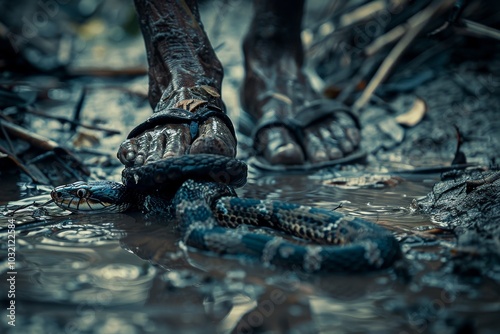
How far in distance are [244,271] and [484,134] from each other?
3.44 m

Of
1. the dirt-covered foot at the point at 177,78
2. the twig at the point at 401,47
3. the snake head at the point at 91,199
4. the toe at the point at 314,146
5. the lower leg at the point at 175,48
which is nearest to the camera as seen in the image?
the dirt-covered foot at the point at 177,78

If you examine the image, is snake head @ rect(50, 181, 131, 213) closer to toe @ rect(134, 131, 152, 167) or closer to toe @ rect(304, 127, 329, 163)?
toe @ rect(134, 131, 152, 167)

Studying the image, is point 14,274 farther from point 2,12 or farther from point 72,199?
point 2,12

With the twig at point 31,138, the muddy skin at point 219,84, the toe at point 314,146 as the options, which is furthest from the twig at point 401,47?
the twig at point 31,138

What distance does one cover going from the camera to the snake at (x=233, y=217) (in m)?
2.22

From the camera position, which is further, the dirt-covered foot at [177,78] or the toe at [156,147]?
the dirt-covered foot at [177,78]

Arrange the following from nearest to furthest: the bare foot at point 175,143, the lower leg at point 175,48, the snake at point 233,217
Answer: the snake at point 233,217 < the bare foot at point 175,143 < the lower leg at point 175,48

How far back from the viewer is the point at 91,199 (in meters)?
3.08

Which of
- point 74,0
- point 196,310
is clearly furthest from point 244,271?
point 74,0

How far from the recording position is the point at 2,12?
27.5ft

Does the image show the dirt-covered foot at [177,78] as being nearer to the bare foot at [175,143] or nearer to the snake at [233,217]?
the bare foot at [175,143]

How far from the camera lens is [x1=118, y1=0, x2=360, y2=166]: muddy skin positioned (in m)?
2.94

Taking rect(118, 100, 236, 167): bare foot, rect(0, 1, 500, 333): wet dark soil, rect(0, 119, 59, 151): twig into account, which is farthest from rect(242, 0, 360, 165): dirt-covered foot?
rect(0, 119, 59, 151): twig

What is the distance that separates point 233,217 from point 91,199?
89 centimetres
